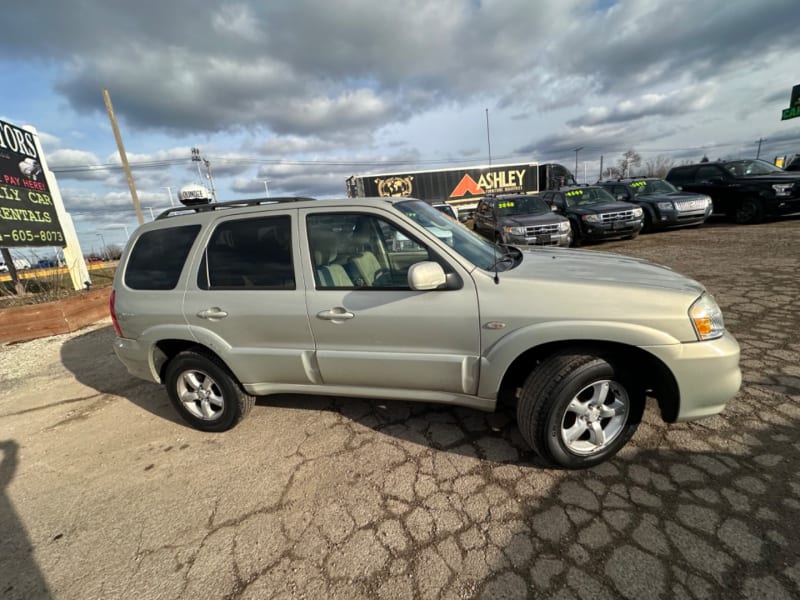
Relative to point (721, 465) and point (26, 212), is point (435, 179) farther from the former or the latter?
point (721, 465)

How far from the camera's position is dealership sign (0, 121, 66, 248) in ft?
23.7

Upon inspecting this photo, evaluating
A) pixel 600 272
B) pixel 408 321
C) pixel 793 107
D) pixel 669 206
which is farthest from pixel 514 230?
pixel 793 107

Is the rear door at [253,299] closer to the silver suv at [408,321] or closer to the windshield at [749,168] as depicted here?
the silver suv at [408,321]

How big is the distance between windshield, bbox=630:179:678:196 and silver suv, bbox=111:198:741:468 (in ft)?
35.0

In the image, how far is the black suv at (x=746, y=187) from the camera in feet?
30.7

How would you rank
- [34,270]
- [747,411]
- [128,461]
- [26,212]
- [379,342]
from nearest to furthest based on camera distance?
1. [379,342]
2. [747,411]
3. [128,461]
4. [26,212]
5. [34,270]

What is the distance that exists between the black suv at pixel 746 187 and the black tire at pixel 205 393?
13.4 m

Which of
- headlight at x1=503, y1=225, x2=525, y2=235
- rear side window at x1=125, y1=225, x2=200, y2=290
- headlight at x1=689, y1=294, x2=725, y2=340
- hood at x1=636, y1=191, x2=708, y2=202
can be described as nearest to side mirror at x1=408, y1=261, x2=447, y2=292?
headlight at x1=689, y1=294, x2=725, y2=340

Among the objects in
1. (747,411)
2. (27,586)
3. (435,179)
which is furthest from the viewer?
(435,179)

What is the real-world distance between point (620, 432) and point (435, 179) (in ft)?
78.6

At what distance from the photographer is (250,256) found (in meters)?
2.67

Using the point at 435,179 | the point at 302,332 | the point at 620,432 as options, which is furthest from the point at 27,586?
the point at 435,179

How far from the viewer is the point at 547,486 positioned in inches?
84.8

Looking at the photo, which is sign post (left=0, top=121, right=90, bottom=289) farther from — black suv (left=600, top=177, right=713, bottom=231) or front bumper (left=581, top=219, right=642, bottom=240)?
black suv (left=600, top=177, right=713, bottom=231)
